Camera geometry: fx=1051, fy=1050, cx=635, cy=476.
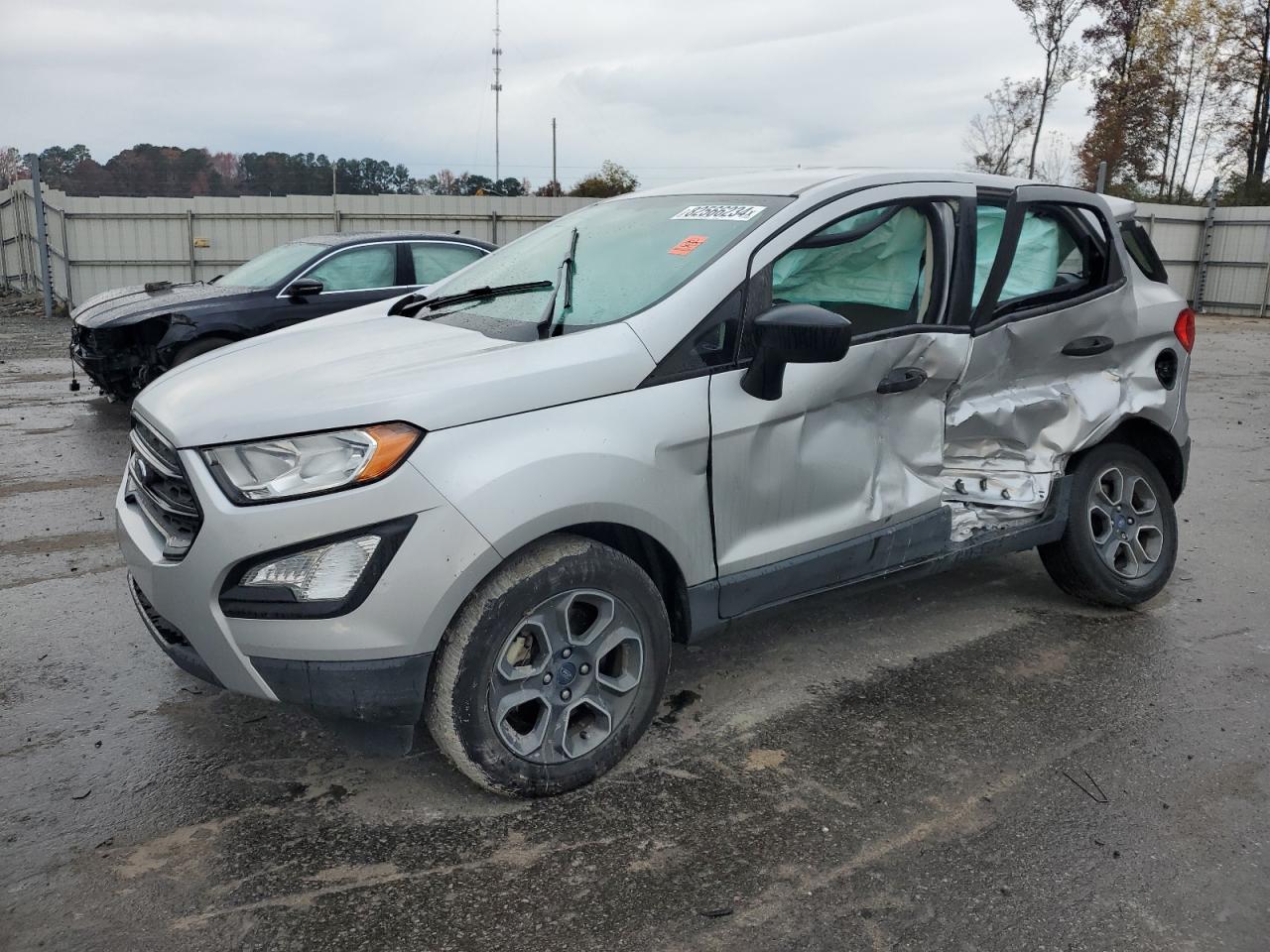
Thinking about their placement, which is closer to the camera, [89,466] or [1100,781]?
[1100,781]

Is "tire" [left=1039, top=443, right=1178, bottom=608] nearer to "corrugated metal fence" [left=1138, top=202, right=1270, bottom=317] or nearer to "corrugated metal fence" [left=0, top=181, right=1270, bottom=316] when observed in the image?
"corrugated metal fence" [left=0, top=181, right=1270, bottom=316]

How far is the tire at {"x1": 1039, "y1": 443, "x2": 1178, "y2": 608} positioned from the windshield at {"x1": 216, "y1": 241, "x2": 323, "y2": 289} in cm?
709

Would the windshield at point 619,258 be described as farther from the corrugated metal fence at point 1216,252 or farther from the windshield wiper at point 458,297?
the corrugated metal fence at point 1216,252

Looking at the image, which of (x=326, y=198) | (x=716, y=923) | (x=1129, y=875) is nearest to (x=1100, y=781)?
(x=1129, y=875)

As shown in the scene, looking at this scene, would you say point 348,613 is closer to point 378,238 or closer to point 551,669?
point 551,669

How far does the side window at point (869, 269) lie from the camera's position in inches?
139

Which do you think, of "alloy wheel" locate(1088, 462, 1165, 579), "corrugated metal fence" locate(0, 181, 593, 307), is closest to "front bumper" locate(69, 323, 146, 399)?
"alloy wheel" locate(1088, 462, 1165, 579)

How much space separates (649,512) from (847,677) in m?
1.34

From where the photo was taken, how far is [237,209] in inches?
756

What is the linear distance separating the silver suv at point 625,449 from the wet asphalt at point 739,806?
0.30 meters

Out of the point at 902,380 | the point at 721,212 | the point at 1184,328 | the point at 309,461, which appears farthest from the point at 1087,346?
the point at 309,461

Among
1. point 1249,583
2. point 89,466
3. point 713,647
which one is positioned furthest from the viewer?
point 89,466

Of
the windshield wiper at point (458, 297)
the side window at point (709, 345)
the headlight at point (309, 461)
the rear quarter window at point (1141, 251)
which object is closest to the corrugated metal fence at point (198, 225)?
the windshield wiper at point (458, 297)

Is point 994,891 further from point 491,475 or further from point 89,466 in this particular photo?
point 89,466
